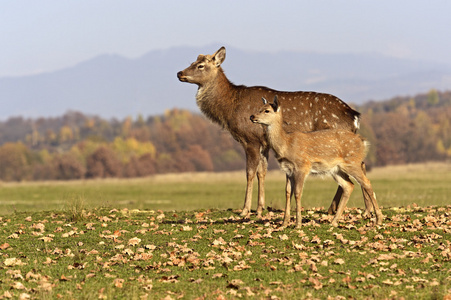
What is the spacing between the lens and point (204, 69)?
1970 centimetres

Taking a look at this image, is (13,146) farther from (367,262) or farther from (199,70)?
(367,262)

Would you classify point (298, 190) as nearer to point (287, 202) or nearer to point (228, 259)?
point (287, 202)

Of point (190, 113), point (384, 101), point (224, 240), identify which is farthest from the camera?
point (384, 101)

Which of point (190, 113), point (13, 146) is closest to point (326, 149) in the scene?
point (13, 146)

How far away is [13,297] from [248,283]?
390 cm

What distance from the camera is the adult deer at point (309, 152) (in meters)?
16.0

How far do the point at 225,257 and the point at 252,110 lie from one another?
6090 mm

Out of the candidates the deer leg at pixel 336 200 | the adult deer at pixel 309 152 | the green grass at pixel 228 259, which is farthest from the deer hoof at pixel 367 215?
the adult deer at pixel 309 152

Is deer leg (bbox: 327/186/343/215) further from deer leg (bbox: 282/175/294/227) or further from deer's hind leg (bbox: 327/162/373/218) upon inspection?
deer leg (bbox: 282/175/294/227)

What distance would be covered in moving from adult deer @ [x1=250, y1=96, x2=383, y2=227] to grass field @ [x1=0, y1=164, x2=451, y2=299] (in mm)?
871

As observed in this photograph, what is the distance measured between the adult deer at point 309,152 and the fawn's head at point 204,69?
385cm

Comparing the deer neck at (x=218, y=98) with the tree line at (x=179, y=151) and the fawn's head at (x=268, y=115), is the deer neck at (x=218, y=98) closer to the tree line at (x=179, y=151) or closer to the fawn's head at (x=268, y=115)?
the fawn's head at (x=268, y=115)

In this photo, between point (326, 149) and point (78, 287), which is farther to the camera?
point (326, 149)

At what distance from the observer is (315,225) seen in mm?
16156
